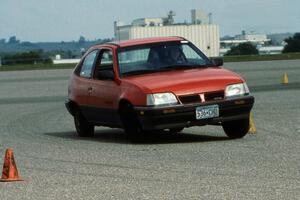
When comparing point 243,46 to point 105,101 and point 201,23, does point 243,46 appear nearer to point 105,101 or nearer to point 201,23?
point 201,23

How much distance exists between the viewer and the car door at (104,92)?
45.3ft

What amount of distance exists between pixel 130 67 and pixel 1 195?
18.5ft

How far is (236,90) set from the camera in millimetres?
13094

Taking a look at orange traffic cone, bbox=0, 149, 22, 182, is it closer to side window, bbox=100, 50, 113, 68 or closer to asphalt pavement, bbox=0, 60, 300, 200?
asphalt pavement, bbox=0, 60, 300, 200

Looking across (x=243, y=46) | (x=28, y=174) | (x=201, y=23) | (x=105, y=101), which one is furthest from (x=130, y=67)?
(x=243, y=46)

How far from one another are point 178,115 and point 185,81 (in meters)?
0.56

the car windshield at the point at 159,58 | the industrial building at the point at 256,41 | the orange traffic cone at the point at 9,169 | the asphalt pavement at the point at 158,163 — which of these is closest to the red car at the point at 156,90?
the car windshield at the point at 159,58

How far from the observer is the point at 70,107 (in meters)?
15.8

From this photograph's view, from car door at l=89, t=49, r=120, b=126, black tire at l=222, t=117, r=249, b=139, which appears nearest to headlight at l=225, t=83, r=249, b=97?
black tire at l=222, t=117, r=249, b=139

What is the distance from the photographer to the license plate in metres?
12.8

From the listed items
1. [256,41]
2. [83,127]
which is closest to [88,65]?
[83,127]

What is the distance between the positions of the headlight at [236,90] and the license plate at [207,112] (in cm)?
30

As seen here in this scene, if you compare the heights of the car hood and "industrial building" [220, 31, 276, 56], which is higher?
the car hood

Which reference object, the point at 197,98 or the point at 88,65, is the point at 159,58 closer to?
the point at 197,98
